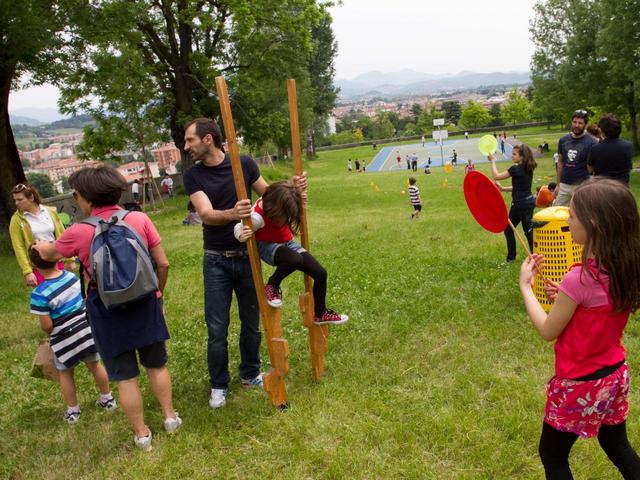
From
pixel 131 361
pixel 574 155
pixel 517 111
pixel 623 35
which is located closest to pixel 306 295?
pixel 131 361

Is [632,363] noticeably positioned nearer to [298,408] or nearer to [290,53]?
[298,408]

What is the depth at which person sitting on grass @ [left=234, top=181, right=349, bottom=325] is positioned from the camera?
3.88 meters

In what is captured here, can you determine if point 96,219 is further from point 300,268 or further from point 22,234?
point 22,234

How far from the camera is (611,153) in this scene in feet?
20.7

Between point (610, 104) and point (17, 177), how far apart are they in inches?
1397

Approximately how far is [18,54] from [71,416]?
39.7ft

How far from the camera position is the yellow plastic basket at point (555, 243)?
17.2ft

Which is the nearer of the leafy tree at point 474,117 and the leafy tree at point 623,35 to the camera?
the leafy tree at point 623,35

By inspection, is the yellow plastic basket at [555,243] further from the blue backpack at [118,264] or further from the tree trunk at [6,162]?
the tree trunk at [6,162]

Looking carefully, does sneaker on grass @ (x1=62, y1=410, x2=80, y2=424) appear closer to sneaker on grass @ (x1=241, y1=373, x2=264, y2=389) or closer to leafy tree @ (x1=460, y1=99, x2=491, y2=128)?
sneaker on grass @ (x1=241, y1=373, x2=264, y2=389)

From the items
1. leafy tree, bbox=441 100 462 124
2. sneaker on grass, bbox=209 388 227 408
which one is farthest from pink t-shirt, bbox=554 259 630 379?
leafy tree, bbox=441 100 462 124

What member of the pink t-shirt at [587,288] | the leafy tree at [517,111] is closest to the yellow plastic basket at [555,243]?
the pink t-shirt at [587,288]

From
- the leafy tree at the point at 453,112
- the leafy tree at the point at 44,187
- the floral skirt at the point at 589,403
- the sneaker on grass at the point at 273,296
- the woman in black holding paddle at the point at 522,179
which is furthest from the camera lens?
the leafy tree at the point at 453,112

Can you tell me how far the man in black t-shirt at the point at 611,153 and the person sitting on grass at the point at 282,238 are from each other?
415 centimetres
